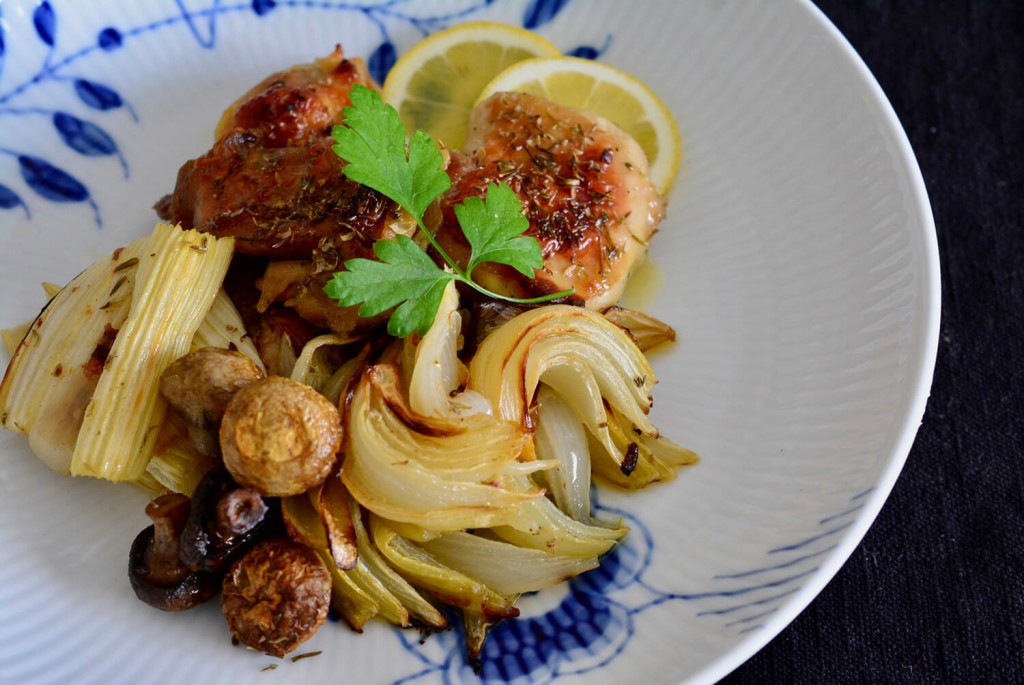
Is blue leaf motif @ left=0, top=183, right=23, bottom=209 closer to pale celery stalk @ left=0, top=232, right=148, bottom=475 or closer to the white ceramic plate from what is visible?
the white ceramic plate

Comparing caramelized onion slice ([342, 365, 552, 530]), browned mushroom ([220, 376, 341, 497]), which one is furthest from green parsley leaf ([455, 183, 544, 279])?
browned mushroom ([220, 376, 341, 497])

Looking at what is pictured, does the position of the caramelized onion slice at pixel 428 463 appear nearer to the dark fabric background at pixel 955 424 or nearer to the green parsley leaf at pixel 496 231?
the green parsley leaf at pixel 496 231

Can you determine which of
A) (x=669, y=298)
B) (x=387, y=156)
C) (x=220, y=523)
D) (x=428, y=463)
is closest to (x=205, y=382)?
(x=220, y=523)

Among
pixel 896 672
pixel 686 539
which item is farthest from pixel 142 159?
pixel 896 672

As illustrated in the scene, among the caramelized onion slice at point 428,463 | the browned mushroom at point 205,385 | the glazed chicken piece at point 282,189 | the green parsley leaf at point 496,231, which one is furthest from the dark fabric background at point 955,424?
the glazed chicken piece at point 282,189

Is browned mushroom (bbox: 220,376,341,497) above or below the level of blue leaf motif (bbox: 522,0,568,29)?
below
